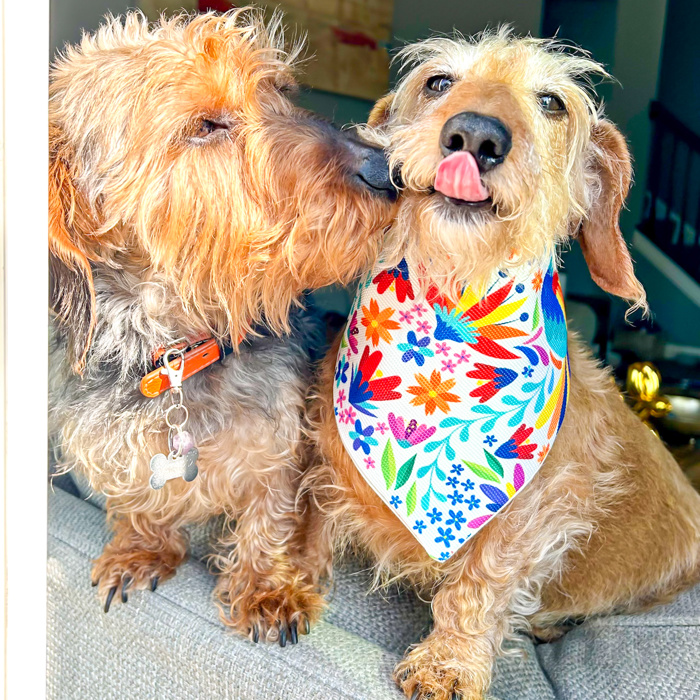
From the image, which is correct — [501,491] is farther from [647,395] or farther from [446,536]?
[647,395]

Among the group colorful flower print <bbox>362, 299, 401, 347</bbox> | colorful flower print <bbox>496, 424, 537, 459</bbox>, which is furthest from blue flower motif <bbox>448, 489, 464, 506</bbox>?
colorful flower print <bbox>362, 299, 401, 347</bbox>

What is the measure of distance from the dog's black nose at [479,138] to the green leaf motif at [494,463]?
585 millimetres

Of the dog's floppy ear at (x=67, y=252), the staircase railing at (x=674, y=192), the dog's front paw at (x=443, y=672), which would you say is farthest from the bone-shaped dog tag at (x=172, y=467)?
the staircase railing at (x=674, y=192)

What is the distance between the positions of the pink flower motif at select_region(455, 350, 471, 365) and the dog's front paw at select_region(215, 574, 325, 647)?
647 millimetres

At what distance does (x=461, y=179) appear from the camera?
40.6 inches

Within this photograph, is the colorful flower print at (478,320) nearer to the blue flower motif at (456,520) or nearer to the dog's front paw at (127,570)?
the blue flower motif at (456,520)

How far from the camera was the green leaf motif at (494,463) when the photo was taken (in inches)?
53.2

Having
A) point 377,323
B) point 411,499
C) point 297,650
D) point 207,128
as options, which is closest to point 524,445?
point 411,499

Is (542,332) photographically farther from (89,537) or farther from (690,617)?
(89,537)

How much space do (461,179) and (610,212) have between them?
52 centimetres

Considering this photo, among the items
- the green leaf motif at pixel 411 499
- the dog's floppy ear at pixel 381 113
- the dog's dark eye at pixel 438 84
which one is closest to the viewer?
the dog's dark eye at pixel 438 84

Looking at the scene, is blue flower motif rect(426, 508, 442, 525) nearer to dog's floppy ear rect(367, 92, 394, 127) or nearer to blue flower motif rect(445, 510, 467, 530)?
blue flower motif rect(445, 510, 467, 530)

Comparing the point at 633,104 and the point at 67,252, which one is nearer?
the point at 67,252

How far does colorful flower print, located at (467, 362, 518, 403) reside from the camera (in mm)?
1335
